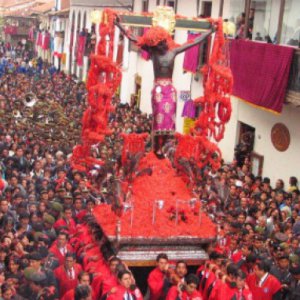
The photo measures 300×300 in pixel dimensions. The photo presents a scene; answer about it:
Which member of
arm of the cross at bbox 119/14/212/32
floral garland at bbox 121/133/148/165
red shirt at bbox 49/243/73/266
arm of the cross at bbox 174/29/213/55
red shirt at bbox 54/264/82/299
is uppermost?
arm of the cross at bbox 119/14/212/32

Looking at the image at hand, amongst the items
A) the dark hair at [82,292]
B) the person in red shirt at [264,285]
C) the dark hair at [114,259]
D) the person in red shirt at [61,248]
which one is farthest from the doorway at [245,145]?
the dark hair at [82,292]

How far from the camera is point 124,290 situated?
8.62 meters

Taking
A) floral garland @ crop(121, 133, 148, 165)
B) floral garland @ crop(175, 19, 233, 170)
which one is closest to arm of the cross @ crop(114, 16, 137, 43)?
floral garland @ crop(175, 19, 233, 170)

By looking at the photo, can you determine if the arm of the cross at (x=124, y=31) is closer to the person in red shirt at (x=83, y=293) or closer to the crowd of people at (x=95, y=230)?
the crowd of people at (x=95, y=230)

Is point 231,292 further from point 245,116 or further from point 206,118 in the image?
point 245,116

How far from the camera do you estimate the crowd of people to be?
8875mm

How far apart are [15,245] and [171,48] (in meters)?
3.29

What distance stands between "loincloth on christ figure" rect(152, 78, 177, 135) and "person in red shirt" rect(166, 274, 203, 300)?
2365 millimetres

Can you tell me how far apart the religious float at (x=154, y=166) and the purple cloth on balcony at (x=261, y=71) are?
18.6 ft

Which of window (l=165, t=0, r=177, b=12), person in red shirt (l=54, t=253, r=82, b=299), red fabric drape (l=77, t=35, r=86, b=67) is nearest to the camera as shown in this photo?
person in red shirt (l=54, t=253, r=82, b=299)

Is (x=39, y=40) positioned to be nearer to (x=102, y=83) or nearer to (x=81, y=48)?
(x=81, y=48)

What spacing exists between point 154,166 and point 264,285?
2.20 m

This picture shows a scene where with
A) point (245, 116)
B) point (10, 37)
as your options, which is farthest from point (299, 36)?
point (10, 37)

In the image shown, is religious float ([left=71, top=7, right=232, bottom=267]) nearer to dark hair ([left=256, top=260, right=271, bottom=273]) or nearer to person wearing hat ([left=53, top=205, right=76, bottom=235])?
dark hair ([left=256, top=260, right=271, bottom=273])
